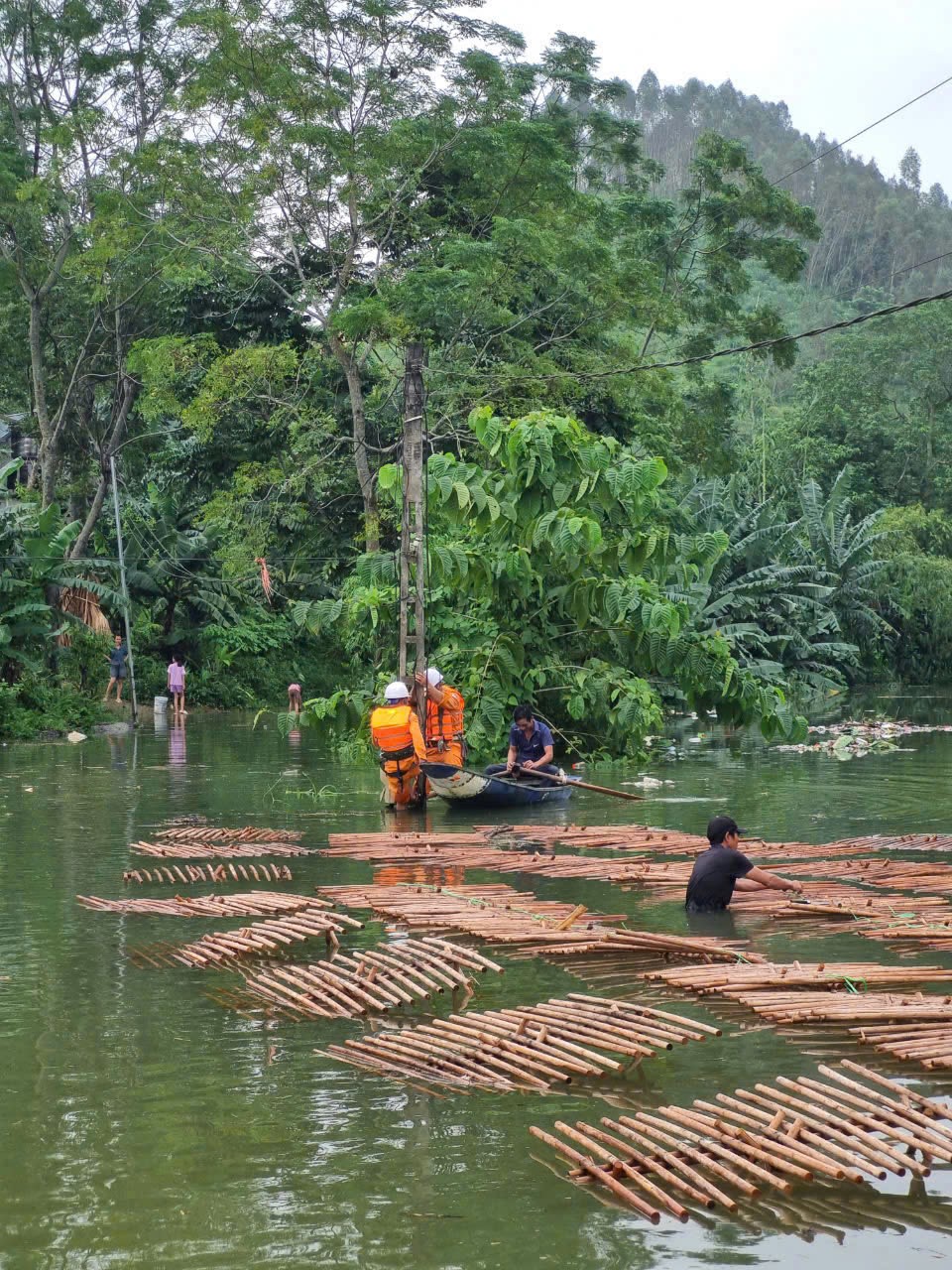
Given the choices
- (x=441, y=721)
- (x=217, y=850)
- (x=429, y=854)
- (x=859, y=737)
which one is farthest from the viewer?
(x=859, y=737)

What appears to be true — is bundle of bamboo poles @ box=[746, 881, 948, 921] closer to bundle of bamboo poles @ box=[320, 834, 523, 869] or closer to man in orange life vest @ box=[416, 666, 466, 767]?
bundle of bamboo poles @ box=[320, 834, 523, 869]

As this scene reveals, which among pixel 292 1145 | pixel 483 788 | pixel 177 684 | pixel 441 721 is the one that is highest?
pixel 177 684

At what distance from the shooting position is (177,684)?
110 feet

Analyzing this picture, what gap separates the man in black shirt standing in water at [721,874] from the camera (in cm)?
1026

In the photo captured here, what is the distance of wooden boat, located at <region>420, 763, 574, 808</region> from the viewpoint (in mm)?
16391

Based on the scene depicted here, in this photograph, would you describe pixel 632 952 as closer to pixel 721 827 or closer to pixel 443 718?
pixel 721 827

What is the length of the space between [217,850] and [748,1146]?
28.9ft

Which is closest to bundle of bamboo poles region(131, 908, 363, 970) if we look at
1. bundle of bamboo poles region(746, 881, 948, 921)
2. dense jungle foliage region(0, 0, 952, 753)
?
bundle of bamboo poles region(746, 881, 948, 921)

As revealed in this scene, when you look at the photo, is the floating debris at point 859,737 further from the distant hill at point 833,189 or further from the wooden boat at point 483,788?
the distant hill at point 833,189

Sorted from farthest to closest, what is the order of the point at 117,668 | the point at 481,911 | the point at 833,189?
the point at 833,189, the point at 117,668, the point at 481,911

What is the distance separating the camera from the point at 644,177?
3588 cm

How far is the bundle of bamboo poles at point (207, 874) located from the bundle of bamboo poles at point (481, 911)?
1.11 metres

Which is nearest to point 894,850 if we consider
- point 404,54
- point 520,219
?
point 520,219

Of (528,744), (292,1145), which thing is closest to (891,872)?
(528,744)
